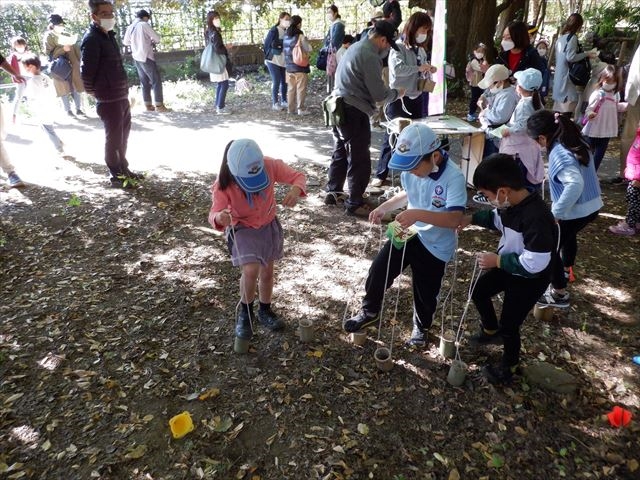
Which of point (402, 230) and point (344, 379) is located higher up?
point (402, 230)

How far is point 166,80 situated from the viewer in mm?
14406

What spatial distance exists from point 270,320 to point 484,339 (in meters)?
1.48

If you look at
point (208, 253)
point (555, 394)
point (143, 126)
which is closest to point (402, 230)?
point (555, 394)

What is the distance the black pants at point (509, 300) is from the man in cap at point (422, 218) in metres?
0.28

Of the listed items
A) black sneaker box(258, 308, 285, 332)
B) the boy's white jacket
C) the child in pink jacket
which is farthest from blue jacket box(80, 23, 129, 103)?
the child in pink jacket

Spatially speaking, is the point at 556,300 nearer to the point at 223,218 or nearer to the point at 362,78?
the point at 223,218

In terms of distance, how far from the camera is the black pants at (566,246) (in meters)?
3.42

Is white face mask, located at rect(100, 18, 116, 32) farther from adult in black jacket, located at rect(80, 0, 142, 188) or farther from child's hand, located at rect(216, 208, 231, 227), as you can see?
child's hand, located at rect(216, 208, 231, 227)

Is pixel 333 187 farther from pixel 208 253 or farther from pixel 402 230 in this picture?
pixel 402 230

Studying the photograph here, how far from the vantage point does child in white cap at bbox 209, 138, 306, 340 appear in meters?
2.73

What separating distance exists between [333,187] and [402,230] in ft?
9.26

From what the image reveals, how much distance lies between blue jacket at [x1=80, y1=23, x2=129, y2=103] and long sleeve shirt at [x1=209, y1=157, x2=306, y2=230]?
3555 millimetres

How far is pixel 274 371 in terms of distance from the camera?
313cm

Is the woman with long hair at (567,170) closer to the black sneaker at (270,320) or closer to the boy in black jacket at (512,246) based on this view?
the boy in black jacket at (512,246)
